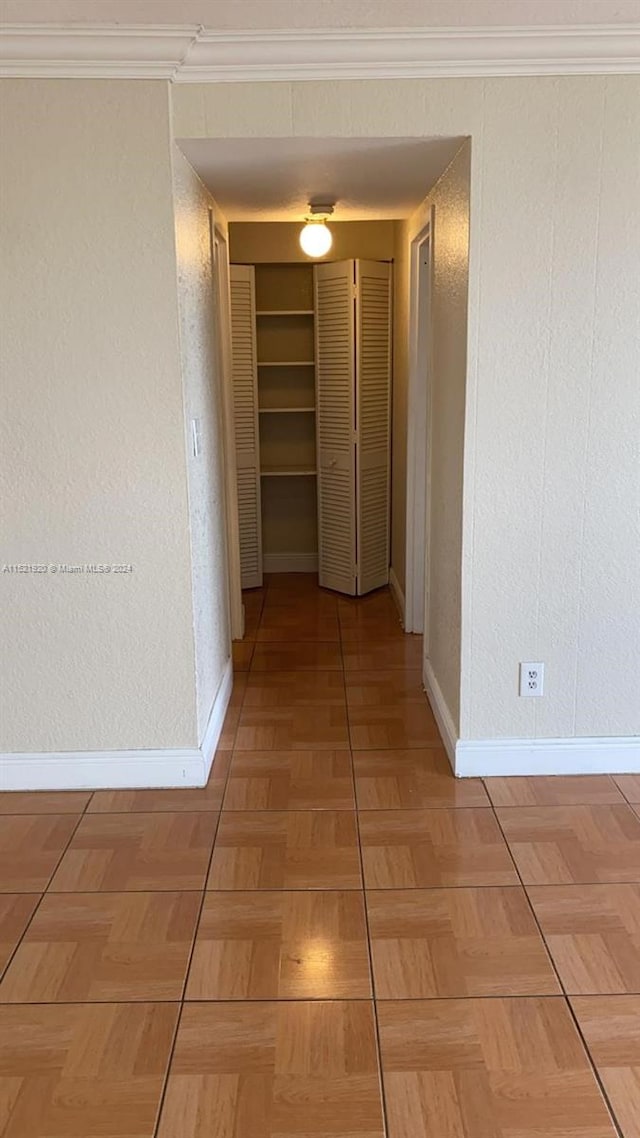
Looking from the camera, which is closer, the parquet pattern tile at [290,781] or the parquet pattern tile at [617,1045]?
the parquet pattern tile at [617,1045]

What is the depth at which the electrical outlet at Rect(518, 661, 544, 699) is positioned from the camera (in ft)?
9.09

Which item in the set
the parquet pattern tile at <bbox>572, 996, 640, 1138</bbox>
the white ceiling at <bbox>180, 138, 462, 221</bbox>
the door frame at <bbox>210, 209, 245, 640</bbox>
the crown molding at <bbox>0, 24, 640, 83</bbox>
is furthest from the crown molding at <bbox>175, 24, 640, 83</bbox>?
the parquet pattern tile at <bbox>572, 996, 640, 1138</bbox>

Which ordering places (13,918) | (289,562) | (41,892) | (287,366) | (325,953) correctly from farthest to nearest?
1. (289,562)
2. (287,366)
3. (41,892)
4. (13,918)
5. (325,953)

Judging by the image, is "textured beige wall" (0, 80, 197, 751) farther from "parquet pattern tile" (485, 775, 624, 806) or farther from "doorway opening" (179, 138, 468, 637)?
"parquet pattern tile" (485, 775, 624, 806)

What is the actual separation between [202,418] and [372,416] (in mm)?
2022

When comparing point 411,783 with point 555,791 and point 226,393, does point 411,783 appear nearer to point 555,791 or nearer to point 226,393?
point 555,791

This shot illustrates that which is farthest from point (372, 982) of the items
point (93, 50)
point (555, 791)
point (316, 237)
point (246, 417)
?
point (246, 417)

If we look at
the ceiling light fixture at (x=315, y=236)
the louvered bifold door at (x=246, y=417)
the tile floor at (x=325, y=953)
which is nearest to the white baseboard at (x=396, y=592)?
the louvered bifold door at (x=246, y=417)

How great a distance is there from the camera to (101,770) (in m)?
2.79

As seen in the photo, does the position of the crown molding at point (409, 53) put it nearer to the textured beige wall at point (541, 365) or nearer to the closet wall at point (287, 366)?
the textured beige wall at point (541, 365)

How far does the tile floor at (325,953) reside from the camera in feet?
5.31

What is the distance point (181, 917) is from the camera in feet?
7.04

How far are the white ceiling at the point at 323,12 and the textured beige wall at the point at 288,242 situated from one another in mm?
2838

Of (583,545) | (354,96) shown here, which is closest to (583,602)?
(583,545)
